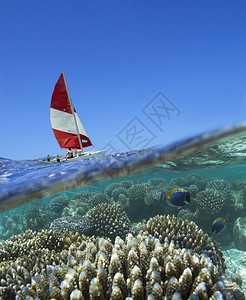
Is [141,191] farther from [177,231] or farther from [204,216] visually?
[177,231]

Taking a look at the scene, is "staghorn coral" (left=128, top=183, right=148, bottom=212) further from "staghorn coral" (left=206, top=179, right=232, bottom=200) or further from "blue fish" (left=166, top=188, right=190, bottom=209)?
"blue fish" (left=166, top=188, right=190, bottom=209)

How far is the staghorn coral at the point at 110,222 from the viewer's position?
26.7 feet

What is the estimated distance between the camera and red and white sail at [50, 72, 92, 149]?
14367 mm

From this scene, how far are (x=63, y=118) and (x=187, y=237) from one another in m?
11.2

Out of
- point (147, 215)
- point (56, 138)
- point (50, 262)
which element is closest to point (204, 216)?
point (147, 215)

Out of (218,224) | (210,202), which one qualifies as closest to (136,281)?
(218,224)

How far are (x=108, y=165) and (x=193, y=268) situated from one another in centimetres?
520

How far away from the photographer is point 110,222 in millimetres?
8305

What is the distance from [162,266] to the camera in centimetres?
332

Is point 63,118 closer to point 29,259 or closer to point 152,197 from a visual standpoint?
point 152,197

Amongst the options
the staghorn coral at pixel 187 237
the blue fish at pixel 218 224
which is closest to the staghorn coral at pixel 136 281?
the staghorn coral at pixel 187 237

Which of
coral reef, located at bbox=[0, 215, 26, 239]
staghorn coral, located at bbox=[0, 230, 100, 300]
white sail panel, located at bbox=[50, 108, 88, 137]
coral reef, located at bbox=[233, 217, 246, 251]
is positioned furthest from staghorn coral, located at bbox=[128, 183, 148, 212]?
coral reef, located at bbox=[0, 215, 26, 239]

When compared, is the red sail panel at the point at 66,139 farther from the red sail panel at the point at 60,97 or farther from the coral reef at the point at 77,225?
the coral reef at the point at 77,225

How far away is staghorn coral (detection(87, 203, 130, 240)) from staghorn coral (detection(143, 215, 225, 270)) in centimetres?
175
